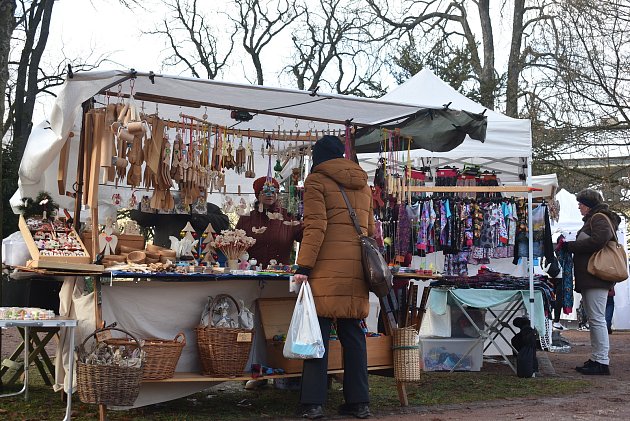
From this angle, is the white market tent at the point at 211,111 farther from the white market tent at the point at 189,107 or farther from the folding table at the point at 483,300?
the folding table at the point at 483,300

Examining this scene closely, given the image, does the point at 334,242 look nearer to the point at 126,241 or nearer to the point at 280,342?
the point at 280,342

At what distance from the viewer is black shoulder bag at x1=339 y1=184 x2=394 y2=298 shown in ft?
→ 17.3

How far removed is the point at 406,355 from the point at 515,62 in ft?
42.6

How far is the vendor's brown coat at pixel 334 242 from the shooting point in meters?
5.23

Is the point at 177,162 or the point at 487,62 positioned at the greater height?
the point at 487,62

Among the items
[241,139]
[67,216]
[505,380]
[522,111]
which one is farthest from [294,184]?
[522,111]

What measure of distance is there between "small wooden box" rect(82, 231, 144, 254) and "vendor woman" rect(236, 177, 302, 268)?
919 millimetres

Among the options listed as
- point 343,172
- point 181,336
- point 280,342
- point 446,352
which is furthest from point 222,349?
point 446,352

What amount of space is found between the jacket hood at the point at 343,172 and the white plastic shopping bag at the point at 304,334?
2.74 feet

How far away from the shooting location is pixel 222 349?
17.4 ft

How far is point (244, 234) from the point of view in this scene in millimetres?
→ 5785

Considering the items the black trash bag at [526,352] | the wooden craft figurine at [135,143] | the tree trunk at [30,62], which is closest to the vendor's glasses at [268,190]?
the wooden craft figurine at [135,143]

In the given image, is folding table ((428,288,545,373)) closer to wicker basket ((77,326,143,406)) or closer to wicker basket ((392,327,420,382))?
wicker basket ((392,327,420,382))

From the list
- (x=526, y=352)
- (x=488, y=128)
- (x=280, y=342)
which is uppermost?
(x=488, y=128)
